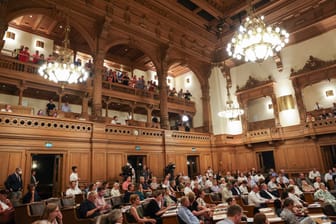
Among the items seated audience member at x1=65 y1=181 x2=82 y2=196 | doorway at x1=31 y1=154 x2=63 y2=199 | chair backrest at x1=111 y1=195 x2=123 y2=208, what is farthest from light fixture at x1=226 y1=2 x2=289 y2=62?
doorway at x1=31 y1=154 x2=63 y2=199

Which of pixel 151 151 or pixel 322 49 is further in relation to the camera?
pixel 322 49

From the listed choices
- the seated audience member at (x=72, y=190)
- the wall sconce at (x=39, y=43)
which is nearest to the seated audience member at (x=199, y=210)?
the seated audience member at (x=72, y=190)

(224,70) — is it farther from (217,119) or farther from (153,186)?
(153,186)

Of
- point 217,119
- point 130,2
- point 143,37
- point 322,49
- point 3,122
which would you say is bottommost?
point 3,122

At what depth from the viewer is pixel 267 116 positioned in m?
15.6

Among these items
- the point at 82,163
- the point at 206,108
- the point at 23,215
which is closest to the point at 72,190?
the point at 82,163

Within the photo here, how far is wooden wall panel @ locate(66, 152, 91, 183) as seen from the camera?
28.1 feet

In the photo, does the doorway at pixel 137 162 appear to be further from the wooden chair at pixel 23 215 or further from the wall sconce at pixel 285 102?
the wall sconce at pixel 285 102

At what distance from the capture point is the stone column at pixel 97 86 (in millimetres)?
9883

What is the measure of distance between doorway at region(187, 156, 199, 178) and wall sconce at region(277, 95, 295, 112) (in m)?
5.39

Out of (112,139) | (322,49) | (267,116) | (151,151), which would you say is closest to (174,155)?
(151,151)

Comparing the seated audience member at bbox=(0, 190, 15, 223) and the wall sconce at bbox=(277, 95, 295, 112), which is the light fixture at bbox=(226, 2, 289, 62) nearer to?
the wall sconce at bbox=(277, 95, 295, 112)

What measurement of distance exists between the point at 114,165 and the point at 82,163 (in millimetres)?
1362

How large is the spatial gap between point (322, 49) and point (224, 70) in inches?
213
